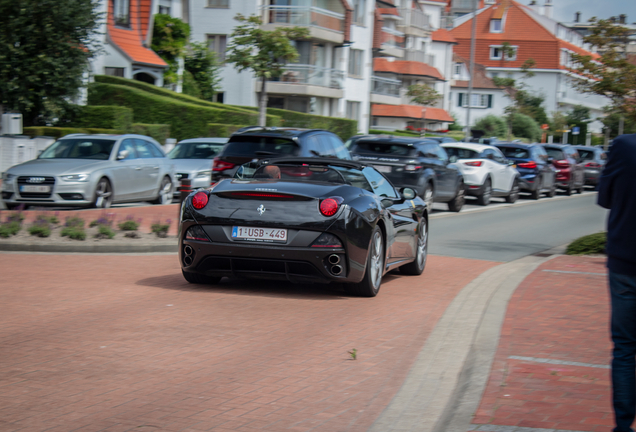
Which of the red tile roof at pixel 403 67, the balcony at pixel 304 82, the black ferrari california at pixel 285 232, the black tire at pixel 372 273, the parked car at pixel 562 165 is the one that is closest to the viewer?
the black ferrari california at pixel 285 232

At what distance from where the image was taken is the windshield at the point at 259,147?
14188 mm

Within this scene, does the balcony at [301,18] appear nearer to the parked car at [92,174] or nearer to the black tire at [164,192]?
the black tire at [164,192]

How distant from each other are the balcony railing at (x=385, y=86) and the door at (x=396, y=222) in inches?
2119

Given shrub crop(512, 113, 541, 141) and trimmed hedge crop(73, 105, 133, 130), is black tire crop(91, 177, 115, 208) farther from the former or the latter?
shrub crop(512, 113, 541, 141)

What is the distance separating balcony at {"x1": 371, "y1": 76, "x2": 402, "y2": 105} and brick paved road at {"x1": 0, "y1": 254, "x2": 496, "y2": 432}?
54.9 meters

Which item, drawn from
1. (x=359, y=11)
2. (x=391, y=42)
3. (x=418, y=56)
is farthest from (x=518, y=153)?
(x=418, y=56)

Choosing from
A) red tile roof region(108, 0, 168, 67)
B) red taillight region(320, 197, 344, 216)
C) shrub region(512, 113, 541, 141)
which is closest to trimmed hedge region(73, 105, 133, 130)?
red tile roof region(108, 0, 168, 67)

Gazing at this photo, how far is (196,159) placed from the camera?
2161cm

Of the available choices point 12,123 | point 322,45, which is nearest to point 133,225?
point 12,123

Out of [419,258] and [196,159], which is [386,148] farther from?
[419,258]

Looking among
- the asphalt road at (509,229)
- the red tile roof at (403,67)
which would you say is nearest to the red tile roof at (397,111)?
the red tile roof at (403,67)

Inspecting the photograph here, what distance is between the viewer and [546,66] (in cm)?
10044

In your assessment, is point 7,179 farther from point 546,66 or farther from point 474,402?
point 546,66

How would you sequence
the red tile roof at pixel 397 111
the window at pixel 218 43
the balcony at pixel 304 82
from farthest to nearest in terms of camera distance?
the red tile roof at pixel 397 111, the balcony at pixel 304 82, the window at pixel 218 43
